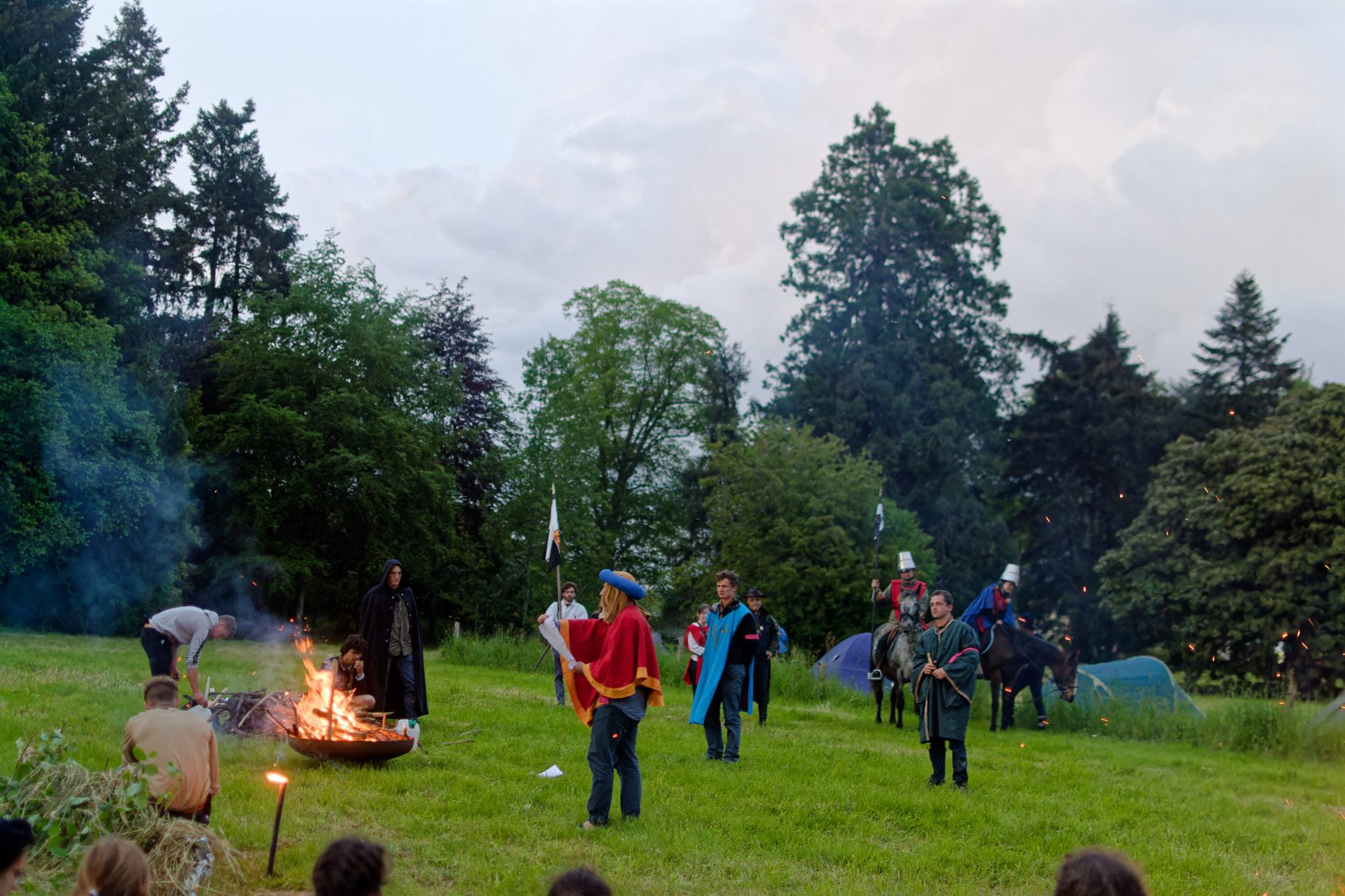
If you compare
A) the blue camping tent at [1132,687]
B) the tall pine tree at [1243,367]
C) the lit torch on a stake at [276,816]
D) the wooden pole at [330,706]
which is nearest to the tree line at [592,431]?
the tall pine tree at [1243,367]

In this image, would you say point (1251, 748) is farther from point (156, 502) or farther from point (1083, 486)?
point (1083, 486)

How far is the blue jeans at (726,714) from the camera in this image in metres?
11.7

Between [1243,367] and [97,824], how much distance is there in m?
46.6

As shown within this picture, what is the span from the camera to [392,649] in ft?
38.4

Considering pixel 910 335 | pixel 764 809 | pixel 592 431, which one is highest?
pixel 910 335

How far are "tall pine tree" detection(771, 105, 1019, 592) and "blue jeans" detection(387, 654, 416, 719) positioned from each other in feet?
103

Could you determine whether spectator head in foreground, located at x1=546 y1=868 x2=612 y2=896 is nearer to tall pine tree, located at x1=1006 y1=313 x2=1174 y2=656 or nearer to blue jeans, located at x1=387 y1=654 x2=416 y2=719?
blue jeans, located at x1=387 y1=654 x2=416 y2=719

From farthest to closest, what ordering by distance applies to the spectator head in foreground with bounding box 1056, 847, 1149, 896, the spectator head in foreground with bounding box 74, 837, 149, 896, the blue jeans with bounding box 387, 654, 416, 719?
the blue jeans with bounding box 387, 654, 416, 719, the spectator head in foreground with bounding box 74, 837, 149, 896, the spectator head in foreground with bounding box 1056, 847, 1149, 896

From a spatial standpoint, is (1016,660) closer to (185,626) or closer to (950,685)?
A: (950,685)

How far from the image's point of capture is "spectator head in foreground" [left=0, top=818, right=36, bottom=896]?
4047 mm

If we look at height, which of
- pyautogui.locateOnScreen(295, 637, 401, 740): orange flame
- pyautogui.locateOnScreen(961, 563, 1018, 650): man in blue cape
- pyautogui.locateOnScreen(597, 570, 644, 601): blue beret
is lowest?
pyautogui.locateOnScreen(295, 637, 401, 740): orange flame

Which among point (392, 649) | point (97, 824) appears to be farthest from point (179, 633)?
point (97, 824)

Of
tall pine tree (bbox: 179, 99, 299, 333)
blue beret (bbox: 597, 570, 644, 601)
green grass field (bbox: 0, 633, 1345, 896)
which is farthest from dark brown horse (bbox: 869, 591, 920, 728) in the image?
tall pine tree (bbox: 179, 99, 299, 333)

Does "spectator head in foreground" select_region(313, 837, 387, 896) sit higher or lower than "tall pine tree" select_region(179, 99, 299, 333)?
lower
